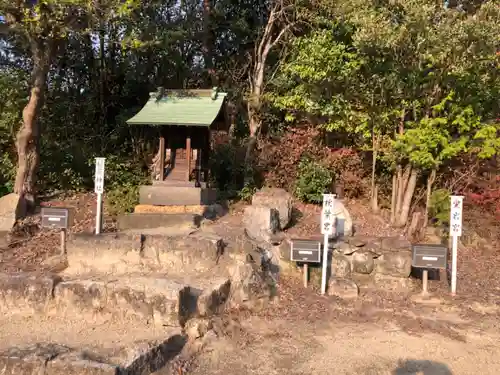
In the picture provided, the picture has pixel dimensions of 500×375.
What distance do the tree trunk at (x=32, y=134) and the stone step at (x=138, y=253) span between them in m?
4.06

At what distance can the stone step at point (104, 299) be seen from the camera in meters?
5.29

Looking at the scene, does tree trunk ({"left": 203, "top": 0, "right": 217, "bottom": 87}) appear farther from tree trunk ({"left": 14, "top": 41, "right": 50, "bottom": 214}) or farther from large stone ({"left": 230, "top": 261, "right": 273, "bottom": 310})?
large stone ({"left": 230, "top": 261, "right": 273, "bottom": 310})

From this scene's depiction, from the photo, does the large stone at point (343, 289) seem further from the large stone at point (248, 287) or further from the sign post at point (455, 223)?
the sign post at point (455, 223)

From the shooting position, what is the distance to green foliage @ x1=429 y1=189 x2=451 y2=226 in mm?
10109

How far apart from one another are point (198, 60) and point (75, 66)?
4.58 m

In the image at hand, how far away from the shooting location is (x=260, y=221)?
8930 millimetres

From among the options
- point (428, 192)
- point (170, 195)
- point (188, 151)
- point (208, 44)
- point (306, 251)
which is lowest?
point (306, 251)

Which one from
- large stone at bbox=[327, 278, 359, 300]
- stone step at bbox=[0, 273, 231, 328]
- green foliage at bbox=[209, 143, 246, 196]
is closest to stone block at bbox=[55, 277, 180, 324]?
stone step at bbox=[0, 273, 231, 328]

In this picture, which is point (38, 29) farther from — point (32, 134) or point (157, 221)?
point (157, 221)

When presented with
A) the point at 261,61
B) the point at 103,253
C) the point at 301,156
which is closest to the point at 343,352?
the point at 103,253

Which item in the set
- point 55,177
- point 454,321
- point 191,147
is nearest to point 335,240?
point 454,321

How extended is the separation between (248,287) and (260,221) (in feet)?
8.43

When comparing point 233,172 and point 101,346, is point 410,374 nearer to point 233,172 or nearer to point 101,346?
point 101,346

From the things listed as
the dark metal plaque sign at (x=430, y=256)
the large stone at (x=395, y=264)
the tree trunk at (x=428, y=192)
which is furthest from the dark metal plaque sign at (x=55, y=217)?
Answer: the tree trunk at (x=428, y=192)
